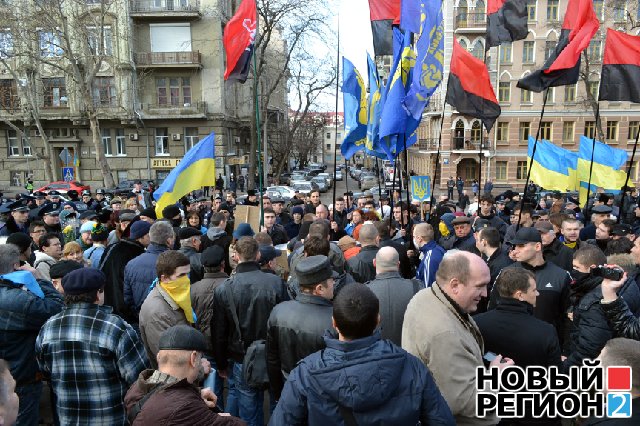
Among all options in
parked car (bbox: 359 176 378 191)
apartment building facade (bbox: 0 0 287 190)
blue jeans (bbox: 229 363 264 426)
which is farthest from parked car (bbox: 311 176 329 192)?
blue jeans (bbox: 229 363 264 426)

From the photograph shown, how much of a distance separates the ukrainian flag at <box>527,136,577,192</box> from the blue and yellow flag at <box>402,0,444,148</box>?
12.4 ft

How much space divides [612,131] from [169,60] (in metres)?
32.8

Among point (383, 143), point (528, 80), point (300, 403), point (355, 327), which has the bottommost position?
point (300, 403)

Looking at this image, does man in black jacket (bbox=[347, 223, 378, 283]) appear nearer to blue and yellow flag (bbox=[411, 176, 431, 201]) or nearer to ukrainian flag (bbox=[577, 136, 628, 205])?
blue and yellow flag (bbox=[411, 176, 431, 201])

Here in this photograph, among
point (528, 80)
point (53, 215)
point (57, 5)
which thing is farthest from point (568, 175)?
point (57, 5)

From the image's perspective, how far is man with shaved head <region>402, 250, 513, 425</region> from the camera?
2826 mm

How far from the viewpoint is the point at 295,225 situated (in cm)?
987

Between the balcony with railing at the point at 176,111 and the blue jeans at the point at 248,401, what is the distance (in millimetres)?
31972

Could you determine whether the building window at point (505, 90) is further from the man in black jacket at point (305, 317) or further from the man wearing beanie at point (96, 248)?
the man in black jacket at point (305, 317)

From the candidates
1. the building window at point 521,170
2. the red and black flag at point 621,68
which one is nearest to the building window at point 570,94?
the building window at point 521,170

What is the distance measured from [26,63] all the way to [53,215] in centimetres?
2874

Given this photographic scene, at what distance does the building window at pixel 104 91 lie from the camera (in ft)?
112

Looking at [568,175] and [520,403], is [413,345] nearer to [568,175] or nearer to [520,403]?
[520,403]

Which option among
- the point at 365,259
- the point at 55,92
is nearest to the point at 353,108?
the point at 365,259
